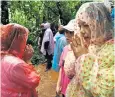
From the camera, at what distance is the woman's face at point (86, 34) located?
2.47 meters

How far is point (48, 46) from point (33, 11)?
2.34 m

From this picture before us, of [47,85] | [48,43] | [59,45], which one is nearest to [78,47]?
[59,45]

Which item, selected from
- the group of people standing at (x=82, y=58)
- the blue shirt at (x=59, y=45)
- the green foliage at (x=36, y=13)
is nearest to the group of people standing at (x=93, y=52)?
the group of people standing at (x=82, y=58)

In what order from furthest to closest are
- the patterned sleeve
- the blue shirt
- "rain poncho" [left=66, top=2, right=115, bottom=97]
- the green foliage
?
the green foliage
the blue shirt
the patterned sleeve
"rain poncho" [left=66, top=2, right=115, bottom=97]

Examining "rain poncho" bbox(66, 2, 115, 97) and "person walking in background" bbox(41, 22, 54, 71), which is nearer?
"rain poncho" bbox(66, 2, 115, 97)

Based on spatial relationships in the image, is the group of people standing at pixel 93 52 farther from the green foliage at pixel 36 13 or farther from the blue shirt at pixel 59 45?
the green foliage at pixel 36 13

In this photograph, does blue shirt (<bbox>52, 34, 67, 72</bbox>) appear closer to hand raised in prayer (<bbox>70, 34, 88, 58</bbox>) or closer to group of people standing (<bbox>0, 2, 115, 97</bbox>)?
group of people standing (<bbox>0, 2, 115, 97</bbox>)

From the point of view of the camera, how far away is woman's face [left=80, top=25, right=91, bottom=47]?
2469mm

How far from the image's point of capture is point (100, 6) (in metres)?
2.47

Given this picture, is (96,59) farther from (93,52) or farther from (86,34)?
(86,34)

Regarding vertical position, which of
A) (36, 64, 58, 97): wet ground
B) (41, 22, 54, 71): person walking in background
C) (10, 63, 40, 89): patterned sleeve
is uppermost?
(10, 63, 40, 89): patterned sleeve

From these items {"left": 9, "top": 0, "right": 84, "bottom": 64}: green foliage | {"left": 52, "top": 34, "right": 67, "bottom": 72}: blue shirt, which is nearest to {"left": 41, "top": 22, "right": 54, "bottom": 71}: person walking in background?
{"left": 9, "top": 0, "right": 84, "bottom": 64}: green foliage

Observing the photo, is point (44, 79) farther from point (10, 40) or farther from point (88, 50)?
point (88, 50)

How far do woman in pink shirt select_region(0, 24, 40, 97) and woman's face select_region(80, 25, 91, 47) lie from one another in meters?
0.83
